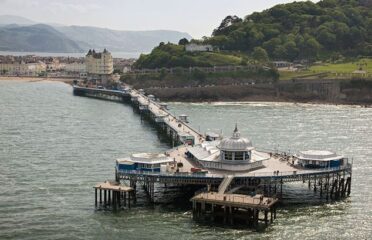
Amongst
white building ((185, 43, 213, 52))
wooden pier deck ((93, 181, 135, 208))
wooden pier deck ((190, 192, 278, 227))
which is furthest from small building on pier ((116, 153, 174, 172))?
white building ((185, 43, 213, 52))

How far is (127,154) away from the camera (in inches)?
3164

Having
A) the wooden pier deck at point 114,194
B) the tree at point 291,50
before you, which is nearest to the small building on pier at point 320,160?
the wooden pier deck at point 114,194

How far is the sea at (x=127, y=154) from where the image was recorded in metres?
51.4

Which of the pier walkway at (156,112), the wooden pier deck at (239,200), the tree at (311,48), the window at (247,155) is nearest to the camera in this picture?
the wooden pier deck at (239,200)

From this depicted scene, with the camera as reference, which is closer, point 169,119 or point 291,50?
point 169,119

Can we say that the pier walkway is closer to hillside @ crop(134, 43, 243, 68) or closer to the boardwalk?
the boardwalk

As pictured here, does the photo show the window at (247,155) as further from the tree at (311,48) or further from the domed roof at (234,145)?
the tree at (311,48)

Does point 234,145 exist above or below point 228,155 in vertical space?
above

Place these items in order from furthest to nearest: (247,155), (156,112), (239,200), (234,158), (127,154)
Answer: (156,112) < (127,154) < (247,155) < (234,158) < (239,200)

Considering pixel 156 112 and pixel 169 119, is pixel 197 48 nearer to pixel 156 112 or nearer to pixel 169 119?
pixel 156 112

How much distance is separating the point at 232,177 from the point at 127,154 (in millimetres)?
25078

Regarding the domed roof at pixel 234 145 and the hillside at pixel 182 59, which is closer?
the domed roof at pixel 234 145

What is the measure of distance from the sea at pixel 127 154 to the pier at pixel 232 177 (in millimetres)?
1296

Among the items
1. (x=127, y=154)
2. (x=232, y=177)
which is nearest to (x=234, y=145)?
(x=232, y=177)
